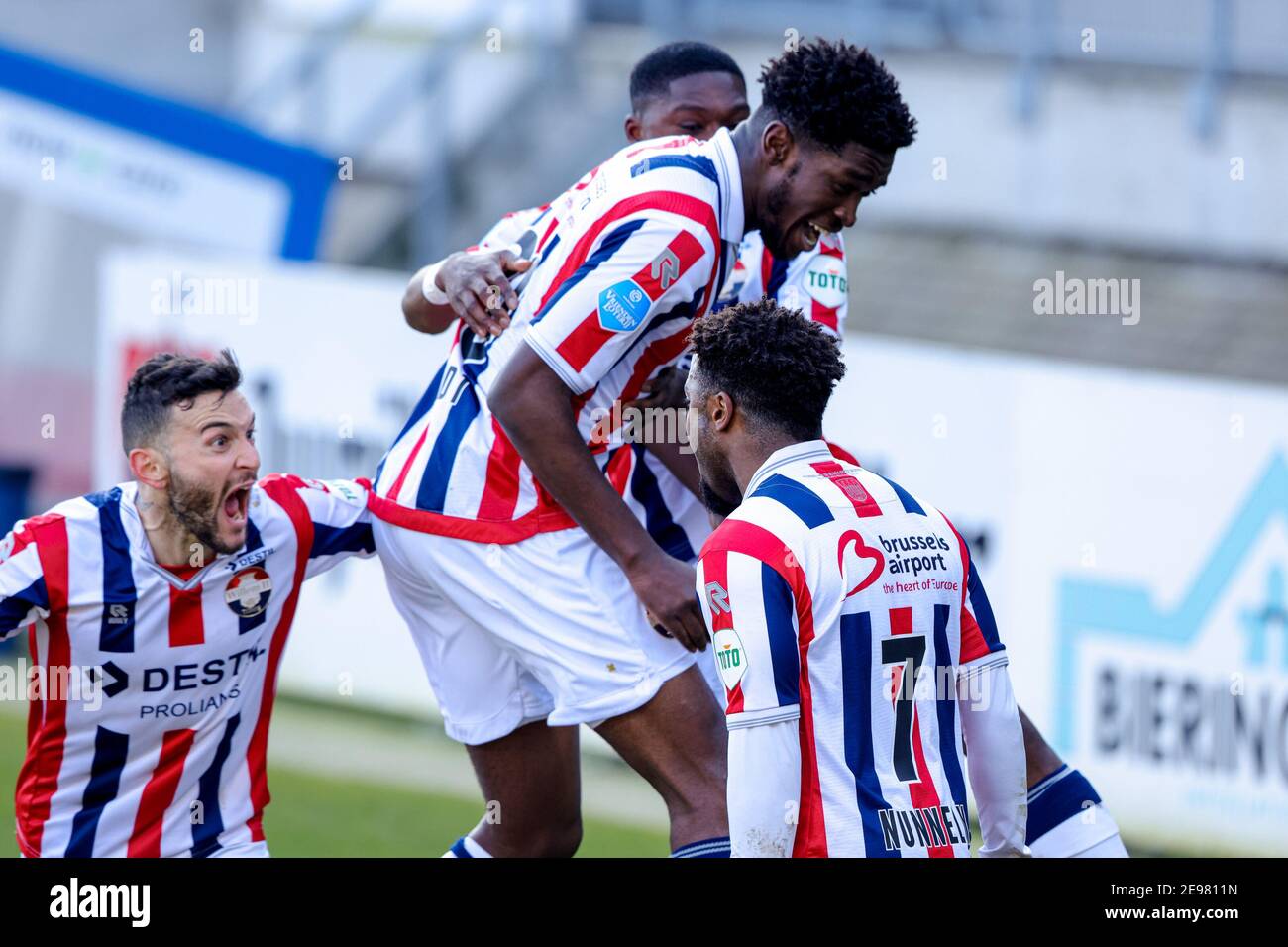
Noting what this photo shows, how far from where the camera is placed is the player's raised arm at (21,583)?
437 cm

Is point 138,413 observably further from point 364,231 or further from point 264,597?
point 364,231

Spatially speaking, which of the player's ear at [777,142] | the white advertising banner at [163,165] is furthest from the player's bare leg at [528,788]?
the white advertising banner at [163,165]

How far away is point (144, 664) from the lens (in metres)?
4.60

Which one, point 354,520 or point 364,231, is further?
point 364,231

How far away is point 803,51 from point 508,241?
96 cm

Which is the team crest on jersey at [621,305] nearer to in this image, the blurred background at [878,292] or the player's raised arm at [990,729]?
the player's raised arm at [990,729]

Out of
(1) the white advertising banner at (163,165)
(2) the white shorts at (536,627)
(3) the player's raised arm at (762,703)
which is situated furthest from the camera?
(1) the white advertising banner at (163,165)

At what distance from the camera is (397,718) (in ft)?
32.6

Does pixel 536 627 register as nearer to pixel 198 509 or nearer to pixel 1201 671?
pixel 198 509

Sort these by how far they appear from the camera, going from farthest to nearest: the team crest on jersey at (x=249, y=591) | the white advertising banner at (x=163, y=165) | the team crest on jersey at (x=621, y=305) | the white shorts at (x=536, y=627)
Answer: the white advertising banner at (x=163, y=165) < the team crest on jersey at (x=249, y=591) < the white shorts at (x=536, y=627) < the team crest on jersey at (x=621, y=305)

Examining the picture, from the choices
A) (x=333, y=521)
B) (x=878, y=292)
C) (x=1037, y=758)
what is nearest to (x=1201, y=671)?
(x=1037, y=758)

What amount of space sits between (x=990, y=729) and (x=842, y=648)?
1.68 ft

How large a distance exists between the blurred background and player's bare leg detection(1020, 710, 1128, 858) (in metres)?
2.90

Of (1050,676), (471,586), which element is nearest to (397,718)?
(1050,676)
